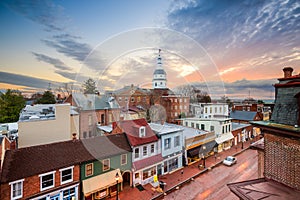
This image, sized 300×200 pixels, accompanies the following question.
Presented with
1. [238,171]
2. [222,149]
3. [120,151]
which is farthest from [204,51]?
[222,149]

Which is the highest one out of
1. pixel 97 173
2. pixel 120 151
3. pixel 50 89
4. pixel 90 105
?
pixel 50 89

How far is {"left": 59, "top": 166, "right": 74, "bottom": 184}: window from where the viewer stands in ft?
28.7

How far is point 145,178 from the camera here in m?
11.7

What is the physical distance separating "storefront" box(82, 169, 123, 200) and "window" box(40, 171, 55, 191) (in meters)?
1.78

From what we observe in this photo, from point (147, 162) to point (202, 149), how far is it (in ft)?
25.5

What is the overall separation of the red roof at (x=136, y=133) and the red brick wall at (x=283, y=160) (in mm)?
8051

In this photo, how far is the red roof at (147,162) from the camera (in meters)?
11.4

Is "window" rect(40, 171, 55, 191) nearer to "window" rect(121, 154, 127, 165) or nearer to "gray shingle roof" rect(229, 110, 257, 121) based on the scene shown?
"window" rect(121, 154, 127, 165)

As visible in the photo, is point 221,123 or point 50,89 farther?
point 50,89

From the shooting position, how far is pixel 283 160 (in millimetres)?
4293

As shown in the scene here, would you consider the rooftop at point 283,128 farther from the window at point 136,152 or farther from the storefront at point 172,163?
the storefront at point 172,163

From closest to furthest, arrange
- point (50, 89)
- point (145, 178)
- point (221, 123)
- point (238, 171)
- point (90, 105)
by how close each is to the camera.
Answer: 1. point (145, 178)
2. point (238, 171)
3. point (221, 123)
4. point (90, 105)
5. point (50, 89)

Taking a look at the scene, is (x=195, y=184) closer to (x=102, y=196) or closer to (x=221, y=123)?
(x=102, y=196)

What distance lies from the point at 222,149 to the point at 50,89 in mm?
33919
